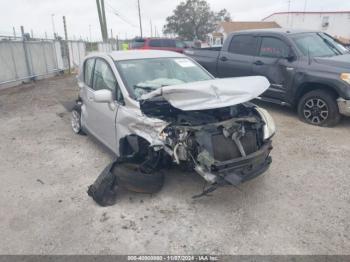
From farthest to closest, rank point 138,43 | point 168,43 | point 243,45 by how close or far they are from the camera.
Answer: point 168,43 < point 138,43 < point 243,45

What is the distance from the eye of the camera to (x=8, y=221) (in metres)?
3.12

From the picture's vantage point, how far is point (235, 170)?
3.00m

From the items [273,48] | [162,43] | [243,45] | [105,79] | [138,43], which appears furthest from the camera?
[162,43]

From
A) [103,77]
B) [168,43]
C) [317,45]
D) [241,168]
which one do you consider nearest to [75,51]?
[168,43]

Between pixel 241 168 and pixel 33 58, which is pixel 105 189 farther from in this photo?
pixel 33 58

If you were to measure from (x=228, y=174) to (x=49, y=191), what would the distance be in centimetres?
232

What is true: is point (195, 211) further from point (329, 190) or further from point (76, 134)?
point (76, 134)

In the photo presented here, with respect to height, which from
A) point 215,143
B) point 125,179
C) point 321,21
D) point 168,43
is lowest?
point 125,179

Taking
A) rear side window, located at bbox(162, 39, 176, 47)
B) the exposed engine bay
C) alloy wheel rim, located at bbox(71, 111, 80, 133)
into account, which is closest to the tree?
rear side window, located at bbox(162, 39, 176, 47)

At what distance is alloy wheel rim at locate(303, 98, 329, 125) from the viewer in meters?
5.68

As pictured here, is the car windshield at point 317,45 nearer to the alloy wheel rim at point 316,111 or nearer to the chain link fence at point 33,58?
the alloy wheel rim at point 316,111

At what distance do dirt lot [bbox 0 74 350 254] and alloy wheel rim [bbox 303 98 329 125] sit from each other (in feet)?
2.68

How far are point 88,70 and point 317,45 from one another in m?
4.84

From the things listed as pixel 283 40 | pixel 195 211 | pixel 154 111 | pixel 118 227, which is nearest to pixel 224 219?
pixel 195 211
